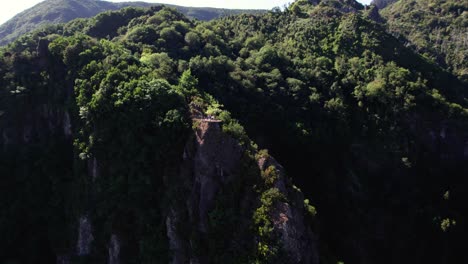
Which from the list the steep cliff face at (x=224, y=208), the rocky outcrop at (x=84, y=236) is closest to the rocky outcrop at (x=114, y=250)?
the rocky outcrop at (x=84, y=236)

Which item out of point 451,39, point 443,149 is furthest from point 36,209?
point 451,39

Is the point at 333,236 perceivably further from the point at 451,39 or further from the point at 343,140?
the point at 451,39

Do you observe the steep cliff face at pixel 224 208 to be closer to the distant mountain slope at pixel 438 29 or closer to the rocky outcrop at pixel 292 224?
the rocky outcrop at pixel 292 224

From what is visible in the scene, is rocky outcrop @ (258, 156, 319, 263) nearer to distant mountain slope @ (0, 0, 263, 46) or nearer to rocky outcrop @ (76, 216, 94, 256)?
rocky outcrop @ (76, 216, 94, 256)

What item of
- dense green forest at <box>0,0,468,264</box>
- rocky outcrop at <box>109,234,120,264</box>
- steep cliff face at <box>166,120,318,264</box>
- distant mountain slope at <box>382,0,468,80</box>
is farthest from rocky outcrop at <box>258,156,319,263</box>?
distant mountain slope at <box>382,0,468,80</box>

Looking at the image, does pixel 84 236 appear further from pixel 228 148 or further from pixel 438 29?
pixel 438 29

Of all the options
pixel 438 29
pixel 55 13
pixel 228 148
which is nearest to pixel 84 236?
pixel 228 148
